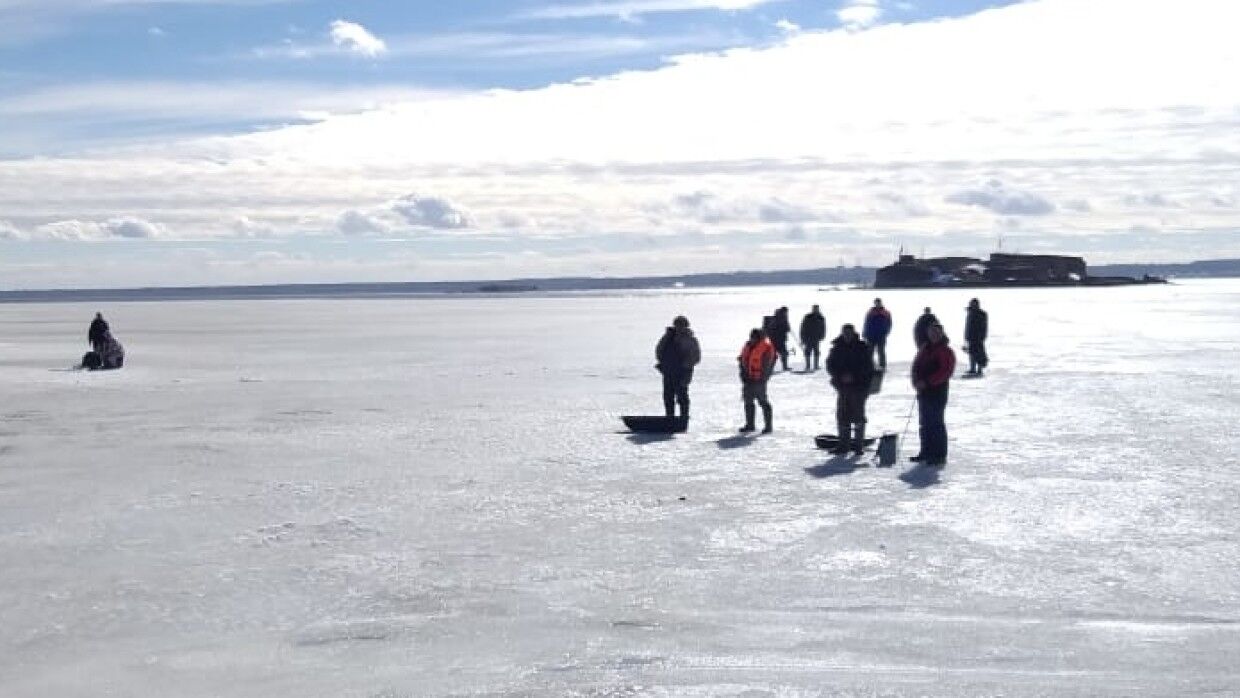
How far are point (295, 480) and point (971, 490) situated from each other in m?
5.99

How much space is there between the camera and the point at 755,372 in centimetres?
1609

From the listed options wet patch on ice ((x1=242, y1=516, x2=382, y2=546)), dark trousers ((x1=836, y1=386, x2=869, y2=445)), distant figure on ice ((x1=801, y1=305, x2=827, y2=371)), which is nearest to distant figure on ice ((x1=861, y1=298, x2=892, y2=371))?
distant figure on ice ((x1=801, y1=305, x2=827, y2=371))

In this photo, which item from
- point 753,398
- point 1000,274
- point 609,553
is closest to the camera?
point 609,553

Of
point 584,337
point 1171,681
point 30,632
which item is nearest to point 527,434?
point 30,632

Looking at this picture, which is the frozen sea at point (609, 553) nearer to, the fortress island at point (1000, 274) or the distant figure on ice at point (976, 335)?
the distant figure on ice at point (976, 335)

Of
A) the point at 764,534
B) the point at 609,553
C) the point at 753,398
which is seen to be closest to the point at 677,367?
the point at 753,398

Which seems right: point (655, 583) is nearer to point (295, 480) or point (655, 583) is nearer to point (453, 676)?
point (453, 676)

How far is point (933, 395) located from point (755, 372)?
3.01m

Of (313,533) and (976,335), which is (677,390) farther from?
(976,335)

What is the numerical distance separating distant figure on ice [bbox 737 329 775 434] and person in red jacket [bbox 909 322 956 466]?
271cm

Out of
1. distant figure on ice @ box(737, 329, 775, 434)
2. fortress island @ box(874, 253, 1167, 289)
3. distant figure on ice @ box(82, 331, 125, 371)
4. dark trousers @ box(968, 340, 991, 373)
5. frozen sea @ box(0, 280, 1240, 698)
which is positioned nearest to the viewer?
frozen sea @ box(0, 280, 1240, 698)

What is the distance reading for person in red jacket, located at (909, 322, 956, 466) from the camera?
13469 mm

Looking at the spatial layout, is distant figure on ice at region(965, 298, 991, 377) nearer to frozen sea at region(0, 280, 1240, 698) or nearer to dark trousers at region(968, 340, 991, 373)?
dark trousers at region(968, 340, 991, 373)

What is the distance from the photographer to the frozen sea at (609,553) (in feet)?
22.4
